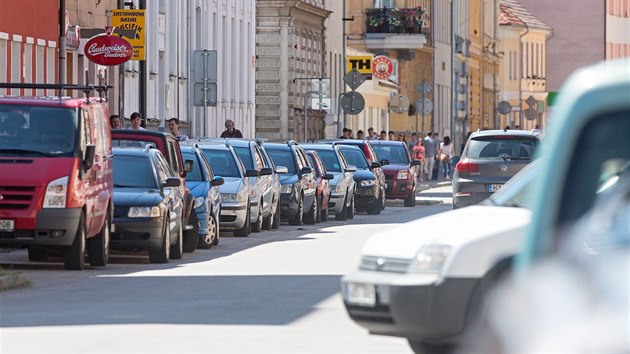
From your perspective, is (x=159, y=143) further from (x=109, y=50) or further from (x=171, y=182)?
(x=109, y=50)

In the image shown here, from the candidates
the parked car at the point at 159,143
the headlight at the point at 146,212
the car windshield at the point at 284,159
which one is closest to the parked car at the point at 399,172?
the car windshield at the point at 284,159

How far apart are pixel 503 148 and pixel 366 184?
434 inches

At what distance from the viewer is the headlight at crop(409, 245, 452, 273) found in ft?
33.7

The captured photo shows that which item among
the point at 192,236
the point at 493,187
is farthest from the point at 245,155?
the point at 192,236

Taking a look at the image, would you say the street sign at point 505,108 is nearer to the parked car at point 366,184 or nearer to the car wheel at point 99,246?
the parked car at point 366,184

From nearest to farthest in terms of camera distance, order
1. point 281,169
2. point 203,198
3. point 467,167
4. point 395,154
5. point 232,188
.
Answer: point 203,198
point 232,188
point 467,167
point 281,169
point 395,154

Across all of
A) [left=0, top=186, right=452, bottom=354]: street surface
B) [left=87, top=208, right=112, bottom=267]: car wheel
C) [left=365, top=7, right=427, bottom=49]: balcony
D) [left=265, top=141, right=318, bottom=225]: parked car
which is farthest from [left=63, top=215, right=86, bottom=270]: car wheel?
[left=365, top=7, right=427, bottom=49]: balcony

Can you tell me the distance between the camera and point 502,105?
97.9 meters

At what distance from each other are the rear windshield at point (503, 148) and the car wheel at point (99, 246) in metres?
12.2

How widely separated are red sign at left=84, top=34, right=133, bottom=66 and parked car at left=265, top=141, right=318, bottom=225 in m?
3.42

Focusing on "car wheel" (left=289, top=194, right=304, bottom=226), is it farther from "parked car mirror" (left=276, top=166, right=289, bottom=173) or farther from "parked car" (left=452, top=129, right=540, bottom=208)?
"parked car" (left=452, top=129, right=540, bottom=208)

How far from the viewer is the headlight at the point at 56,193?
20.8 metres

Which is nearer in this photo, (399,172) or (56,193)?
(56,193)

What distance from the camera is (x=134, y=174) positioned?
24.1 m
